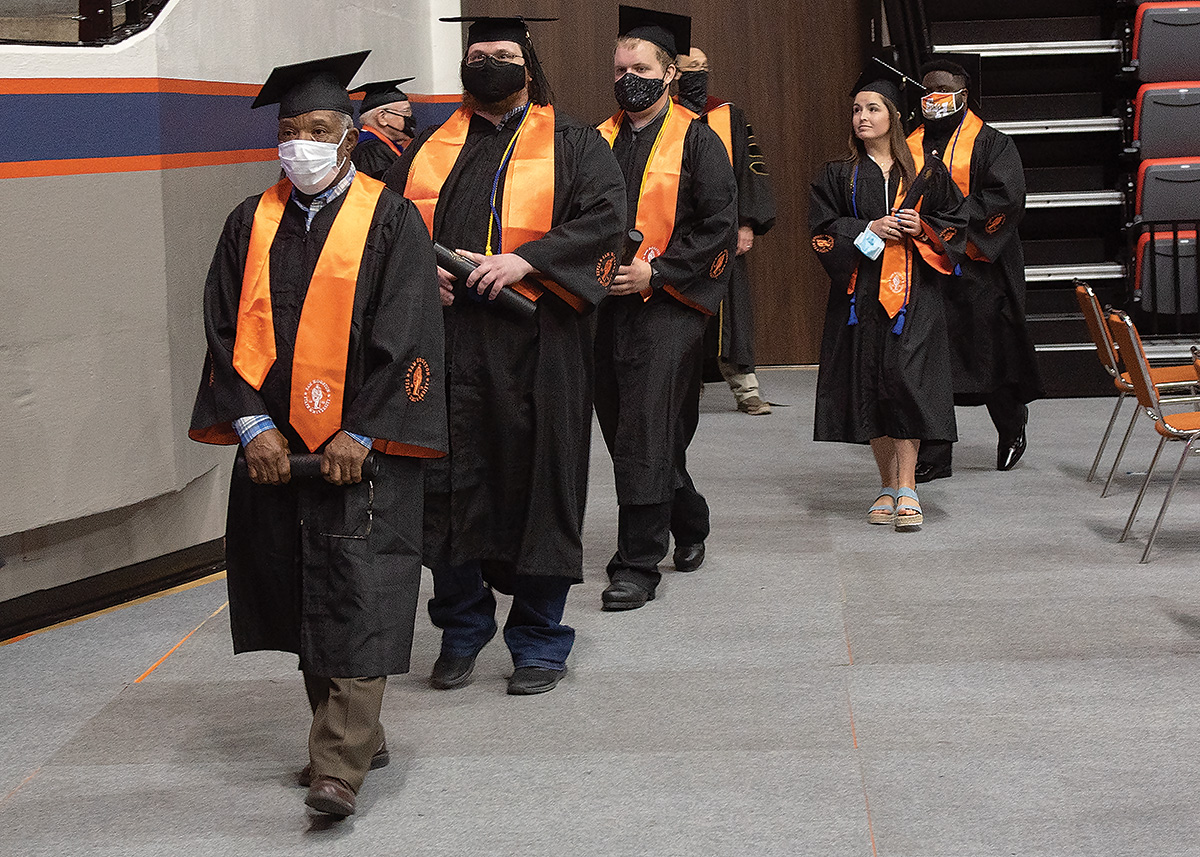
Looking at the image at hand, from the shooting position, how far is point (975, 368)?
7324 mm

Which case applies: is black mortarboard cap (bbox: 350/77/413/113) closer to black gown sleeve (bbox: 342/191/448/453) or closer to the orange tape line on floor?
the orange tape line on floor

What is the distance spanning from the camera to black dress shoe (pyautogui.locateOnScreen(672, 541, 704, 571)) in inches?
222

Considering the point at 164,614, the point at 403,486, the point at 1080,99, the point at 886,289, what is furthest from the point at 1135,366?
the point at 1080,99

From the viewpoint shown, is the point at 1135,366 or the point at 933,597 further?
the point at 1135,366

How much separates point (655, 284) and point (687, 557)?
1129mm

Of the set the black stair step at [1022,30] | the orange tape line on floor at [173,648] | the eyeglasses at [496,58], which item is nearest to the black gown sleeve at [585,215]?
the eyeglasses at [496,58]

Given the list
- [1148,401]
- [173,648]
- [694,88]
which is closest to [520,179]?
[173,648]

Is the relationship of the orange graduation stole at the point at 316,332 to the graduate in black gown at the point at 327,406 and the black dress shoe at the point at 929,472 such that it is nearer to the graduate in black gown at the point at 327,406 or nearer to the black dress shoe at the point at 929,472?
the graduate in black gown at the point at 327,406

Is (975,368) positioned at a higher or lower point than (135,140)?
lower

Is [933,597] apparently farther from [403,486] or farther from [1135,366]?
[403,486]

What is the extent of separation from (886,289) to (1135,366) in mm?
1062

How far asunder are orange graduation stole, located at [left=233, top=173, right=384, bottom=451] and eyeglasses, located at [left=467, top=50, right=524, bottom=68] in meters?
0.91

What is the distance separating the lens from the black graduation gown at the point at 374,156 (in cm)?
634

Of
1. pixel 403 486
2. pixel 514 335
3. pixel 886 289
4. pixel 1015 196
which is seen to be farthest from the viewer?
pixel 1015 196
